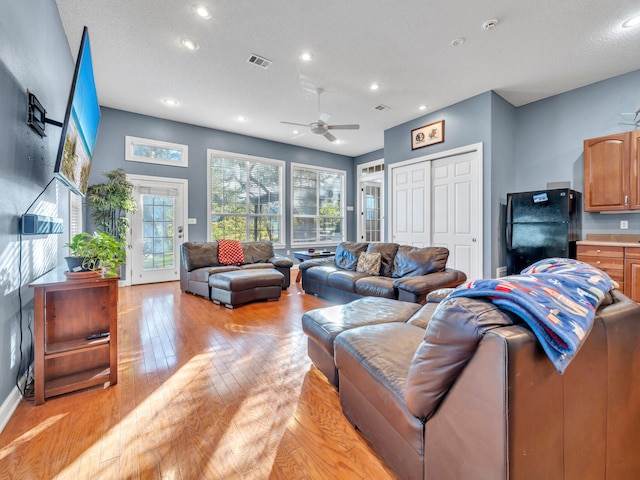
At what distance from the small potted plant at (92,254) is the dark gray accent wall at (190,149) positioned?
155 inches

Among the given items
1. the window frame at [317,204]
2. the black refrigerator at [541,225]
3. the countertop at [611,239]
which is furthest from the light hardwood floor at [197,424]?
the window frame at [317,204]

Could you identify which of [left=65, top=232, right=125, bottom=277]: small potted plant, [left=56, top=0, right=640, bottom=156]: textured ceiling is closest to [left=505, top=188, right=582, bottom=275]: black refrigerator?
[left=56, top=0, right=640, bottom=156]: textured ceiling

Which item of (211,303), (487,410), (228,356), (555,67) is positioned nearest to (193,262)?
(211,303)

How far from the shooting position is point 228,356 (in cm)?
237

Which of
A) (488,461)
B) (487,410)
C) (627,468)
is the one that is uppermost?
(487,410)

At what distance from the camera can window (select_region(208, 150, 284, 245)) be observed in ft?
20.2

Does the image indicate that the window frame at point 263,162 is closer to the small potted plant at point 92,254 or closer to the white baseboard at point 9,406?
the small potted plant at point 92,254

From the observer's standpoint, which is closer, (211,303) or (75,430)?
(75,430)

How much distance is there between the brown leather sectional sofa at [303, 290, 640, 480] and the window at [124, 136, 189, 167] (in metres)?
5.75

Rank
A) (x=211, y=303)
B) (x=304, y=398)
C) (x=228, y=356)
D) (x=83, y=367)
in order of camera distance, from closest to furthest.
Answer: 1. (x=304, y=398)
2. (x=83, y=367)
3. (x=228, y=356)
4. (x=211, y=303)

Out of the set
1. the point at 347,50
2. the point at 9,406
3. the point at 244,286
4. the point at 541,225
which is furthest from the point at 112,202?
A: the point at 541,225

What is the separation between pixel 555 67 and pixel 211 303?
5609mm

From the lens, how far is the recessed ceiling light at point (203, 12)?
2.69m

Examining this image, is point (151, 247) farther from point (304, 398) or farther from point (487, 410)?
point (487, 410)
